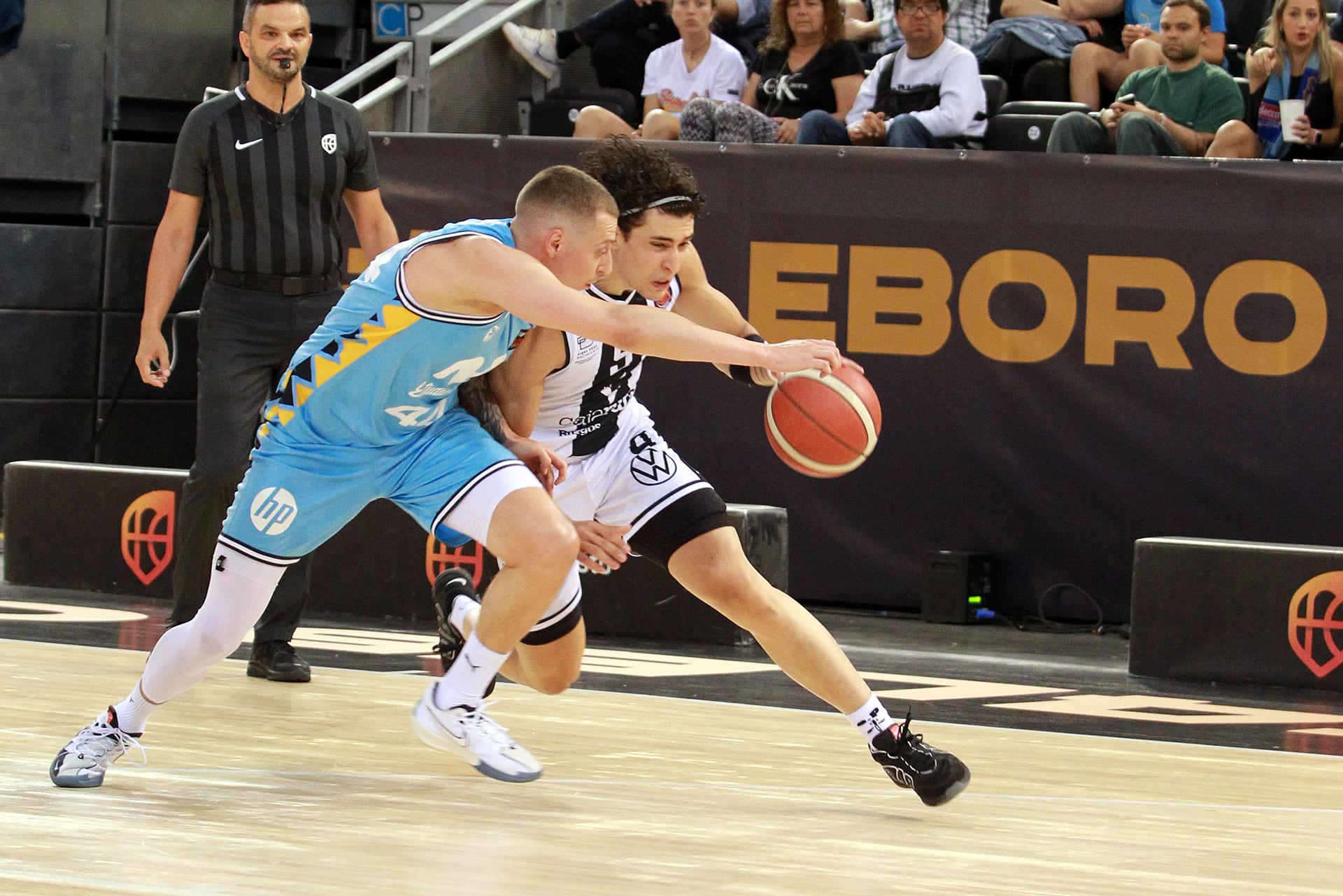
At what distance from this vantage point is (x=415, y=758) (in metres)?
4.62

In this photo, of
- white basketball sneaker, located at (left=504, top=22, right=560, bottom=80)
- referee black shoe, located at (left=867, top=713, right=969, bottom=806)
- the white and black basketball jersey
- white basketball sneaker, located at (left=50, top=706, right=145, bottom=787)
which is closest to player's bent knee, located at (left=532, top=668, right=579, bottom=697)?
the white and black basketball jersey

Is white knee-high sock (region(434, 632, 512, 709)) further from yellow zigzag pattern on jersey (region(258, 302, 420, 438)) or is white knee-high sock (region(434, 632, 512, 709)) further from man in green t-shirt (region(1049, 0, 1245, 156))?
man in green t-shirt (region(1049, 0, 1245, 156))

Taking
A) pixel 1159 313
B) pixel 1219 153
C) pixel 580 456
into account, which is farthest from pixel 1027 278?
pixel 580 456

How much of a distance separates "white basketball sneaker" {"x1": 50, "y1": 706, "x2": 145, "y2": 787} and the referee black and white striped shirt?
7.19ft

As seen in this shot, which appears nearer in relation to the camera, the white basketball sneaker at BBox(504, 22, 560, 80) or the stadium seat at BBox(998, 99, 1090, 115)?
the stadium seat at BBox(998, 99, 1090, 115)

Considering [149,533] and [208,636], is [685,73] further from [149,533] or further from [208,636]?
[208,636]

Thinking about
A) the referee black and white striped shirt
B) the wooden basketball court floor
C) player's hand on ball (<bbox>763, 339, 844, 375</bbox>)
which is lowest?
the wooden basketball court floor

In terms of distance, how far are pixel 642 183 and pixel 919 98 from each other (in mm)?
4658

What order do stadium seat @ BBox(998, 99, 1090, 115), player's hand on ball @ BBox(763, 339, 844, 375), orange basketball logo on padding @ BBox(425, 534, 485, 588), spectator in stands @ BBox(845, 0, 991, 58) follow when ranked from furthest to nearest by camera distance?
spectator in stands @ BBox(845, 0, 991, 58) < stadium seat @ BBox(998, 99, 1090, 115) < orange basketball logo on padding @ BBox(425, 534, 485, 588) < player's hand on ball @ BBox(763, 339, 844, 375)

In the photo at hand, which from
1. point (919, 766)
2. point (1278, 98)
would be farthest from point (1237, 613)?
point (919, 766)

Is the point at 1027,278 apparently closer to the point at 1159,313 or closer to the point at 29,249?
the point at 1159,313

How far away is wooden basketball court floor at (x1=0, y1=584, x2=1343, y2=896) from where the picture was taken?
3.40 metres

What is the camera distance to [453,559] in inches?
296

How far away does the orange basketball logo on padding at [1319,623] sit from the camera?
6.48m
